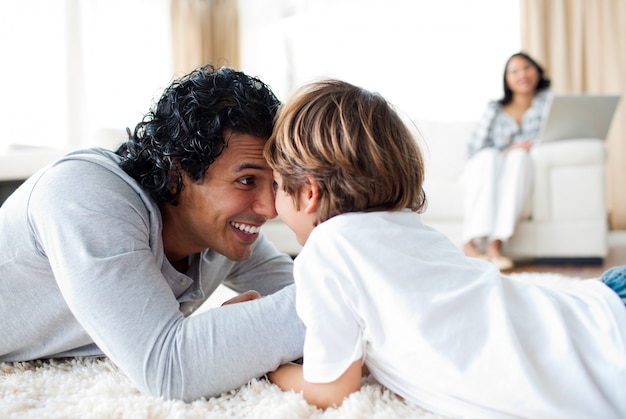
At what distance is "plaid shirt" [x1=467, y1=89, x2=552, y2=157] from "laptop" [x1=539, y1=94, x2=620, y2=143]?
16.2 inches

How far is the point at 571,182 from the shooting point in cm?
344

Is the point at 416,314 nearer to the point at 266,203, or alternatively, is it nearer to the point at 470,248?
the point at 266,203

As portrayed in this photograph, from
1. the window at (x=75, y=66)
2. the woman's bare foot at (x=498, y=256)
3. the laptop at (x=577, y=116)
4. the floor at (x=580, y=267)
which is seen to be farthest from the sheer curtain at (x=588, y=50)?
the window at (x=75, y=66)

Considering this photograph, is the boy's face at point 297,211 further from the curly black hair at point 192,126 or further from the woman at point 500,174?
the woman at point 500,174

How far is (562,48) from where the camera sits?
5.67 m

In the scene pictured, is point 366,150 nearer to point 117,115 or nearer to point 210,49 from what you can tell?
point 117,115

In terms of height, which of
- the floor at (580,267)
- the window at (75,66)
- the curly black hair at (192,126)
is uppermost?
the window at (75,66)

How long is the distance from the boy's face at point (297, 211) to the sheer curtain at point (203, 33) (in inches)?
194

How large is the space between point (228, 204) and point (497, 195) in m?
2.65

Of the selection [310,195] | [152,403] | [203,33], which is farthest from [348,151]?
[203,33]

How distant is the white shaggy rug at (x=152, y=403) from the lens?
3.03ft

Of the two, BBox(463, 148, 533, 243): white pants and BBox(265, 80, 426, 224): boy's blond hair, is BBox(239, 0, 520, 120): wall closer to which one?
BBox(463, 148, 533, 243): white pants

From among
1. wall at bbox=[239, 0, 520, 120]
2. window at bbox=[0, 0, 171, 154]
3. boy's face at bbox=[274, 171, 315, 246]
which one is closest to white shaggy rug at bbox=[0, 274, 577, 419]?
boy's face at bbox=[274, 171, 315, 246]

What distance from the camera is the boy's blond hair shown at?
991mm
